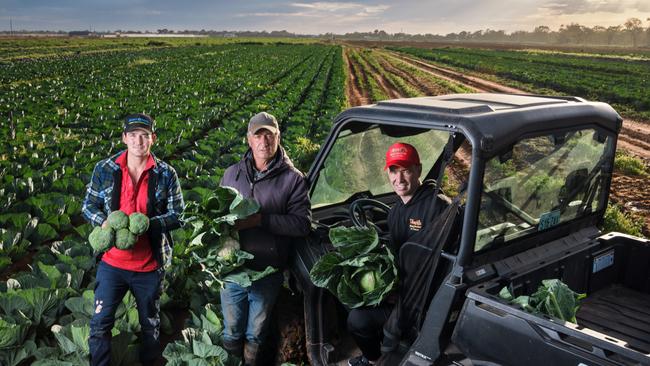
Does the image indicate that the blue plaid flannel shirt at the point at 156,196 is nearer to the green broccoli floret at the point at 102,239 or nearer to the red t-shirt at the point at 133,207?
the red t-shirt at the point at 133,207

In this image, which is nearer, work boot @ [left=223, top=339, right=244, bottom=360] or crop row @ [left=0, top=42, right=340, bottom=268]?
work boot @ [left=223, top=339, right=244, bottom=360]

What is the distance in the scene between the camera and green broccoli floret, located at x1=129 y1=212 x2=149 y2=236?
11.0 ft

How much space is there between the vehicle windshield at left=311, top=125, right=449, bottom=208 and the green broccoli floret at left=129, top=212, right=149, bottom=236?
4.00 ft

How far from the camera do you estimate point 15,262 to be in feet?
20.0

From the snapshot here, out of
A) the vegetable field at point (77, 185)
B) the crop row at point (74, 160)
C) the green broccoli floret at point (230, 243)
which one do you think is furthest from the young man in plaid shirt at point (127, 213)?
the crop row at point (74, 160)

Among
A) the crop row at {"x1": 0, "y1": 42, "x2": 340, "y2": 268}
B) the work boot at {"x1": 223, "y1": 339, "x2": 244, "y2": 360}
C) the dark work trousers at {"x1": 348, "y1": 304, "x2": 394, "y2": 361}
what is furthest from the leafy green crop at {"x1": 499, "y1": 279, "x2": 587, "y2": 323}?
the crop row at {"x1": 0, "y1": 42, "x2": 340, "y2": 268}

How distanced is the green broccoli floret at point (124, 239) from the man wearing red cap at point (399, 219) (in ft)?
4.69

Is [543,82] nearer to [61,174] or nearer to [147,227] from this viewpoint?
[61,174]

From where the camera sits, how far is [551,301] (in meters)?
2.42

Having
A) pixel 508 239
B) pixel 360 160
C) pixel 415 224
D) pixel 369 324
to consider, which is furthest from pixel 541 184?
pixel 360 160

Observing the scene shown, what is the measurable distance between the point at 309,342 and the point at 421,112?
1.63 meters

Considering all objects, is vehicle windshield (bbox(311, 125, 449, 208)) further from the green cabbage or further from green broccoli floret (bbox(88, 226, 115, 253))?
green broccoli floret (bbox(88, 226, 115, 253))

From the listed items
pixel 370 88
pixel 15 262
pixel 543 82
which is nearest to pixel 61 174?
pixel 15 262

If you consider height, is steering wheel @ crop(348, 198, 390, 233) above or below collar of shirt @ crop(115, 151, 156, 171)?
below
